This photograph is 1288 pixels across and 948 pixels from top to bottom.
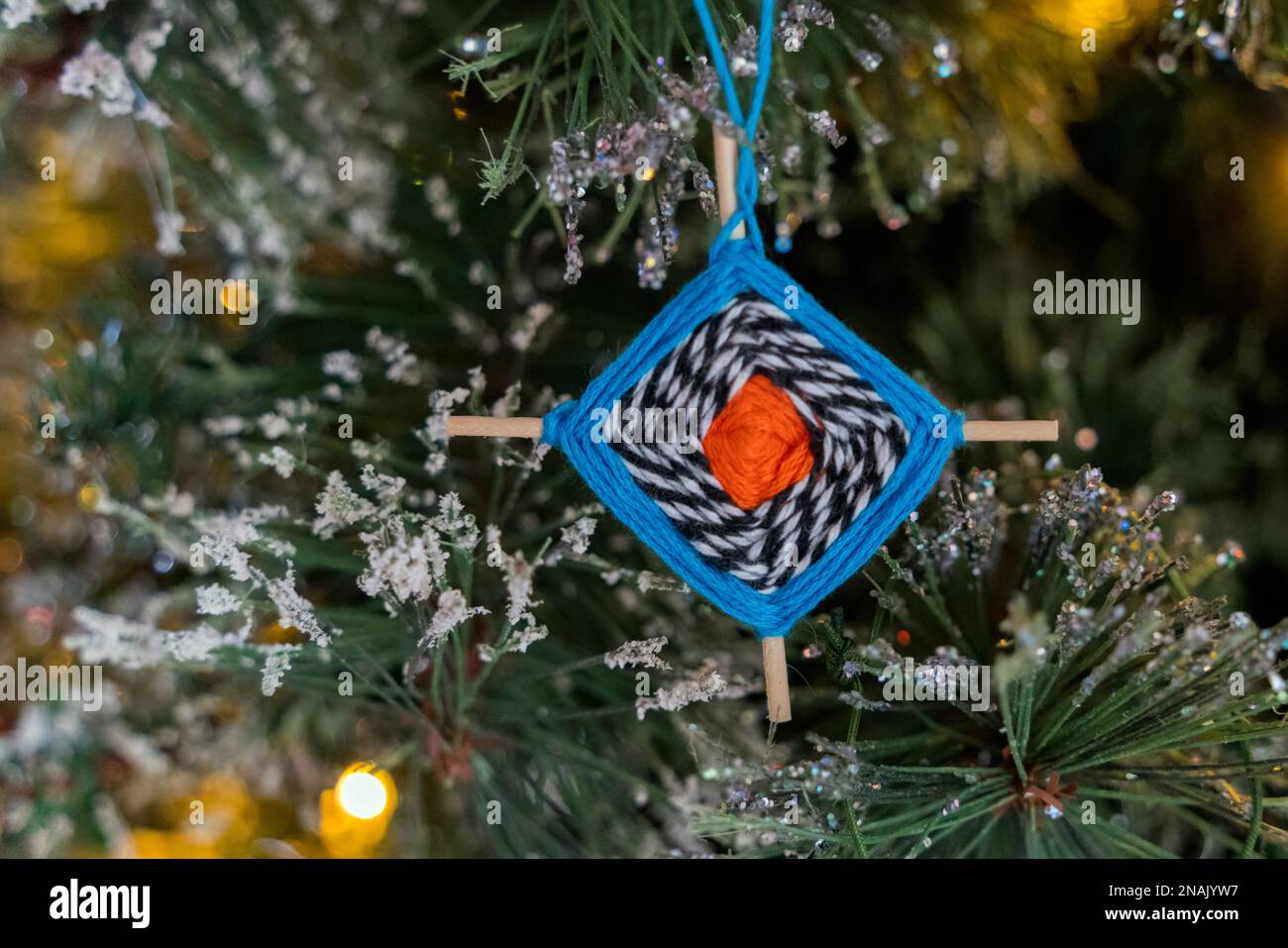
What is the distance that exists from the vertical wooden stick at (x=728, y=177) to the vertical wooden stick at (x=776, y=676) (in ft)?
0.58

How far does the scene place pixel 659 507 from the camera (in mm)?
402

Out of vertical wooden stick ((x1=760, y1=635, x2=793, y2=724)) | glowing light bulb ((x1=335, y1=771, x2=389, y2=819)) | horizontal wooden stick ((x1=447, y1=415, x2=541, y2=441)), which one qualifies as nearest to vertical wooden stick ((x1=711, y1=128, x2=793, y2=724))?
vertical wooden stick ((x1=760, y1=635, x2=793, y2=724))

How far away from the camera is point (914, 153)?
514 mm

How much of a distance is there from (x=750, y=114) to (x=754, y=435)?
14cm

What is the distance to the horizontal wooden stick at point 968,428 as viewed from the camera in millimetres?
387

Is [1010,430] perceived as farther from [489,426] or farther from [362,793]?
[362,793]

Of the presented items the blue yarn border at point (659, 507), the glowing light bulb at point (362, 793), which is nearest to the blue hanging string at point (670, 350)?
the blue yarn border at point (659, 507)

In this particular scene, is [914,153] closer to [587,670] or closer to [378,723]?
[587,670]

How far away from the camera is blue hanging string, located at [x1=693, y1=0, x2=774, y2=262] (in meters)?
0.37

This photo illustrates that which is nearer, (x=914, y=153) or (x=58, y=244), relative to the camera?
(x=914, y=153)

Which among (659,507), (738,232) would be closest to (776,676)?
(659,507)
